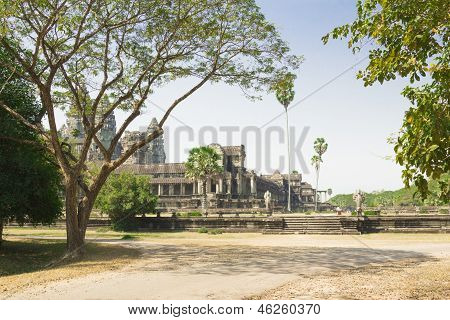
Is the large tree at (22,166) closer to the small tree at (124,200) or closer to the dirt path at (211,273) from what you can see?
the dirt path at (211,273)

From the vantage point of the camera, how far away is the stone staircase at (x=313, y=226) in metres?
31.2

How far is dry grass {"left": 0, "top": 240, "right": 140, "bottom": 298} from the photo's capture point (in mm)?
11586

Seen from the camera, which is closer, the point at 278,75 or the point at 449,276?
the point at 449,276

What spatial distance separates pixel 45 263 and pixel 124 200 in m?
20.5

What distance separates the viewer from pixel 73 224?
55.0 feet

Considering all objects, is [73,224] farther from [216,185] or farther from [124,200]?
[216,185]

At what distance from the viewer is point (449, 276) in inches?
437

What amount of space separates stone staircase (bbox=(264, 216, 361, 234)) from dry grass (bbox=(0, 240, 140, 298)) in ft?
54.7

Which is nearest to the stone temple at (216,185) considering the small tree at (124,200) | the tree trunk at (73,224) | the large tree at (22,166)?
the small tree at (124,200)

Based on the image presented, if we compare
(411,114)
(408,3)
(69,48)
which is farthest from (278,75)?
(411,114)

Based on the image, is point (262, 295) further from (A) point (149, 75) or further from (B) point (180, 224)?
(B) point (180, 224)

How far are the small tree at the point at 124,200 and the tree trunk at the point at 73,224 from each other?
19170mm

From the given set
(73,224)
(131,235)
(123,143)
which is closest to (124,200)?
(131,235)

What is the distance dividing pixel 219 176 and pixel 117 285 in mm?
59070
